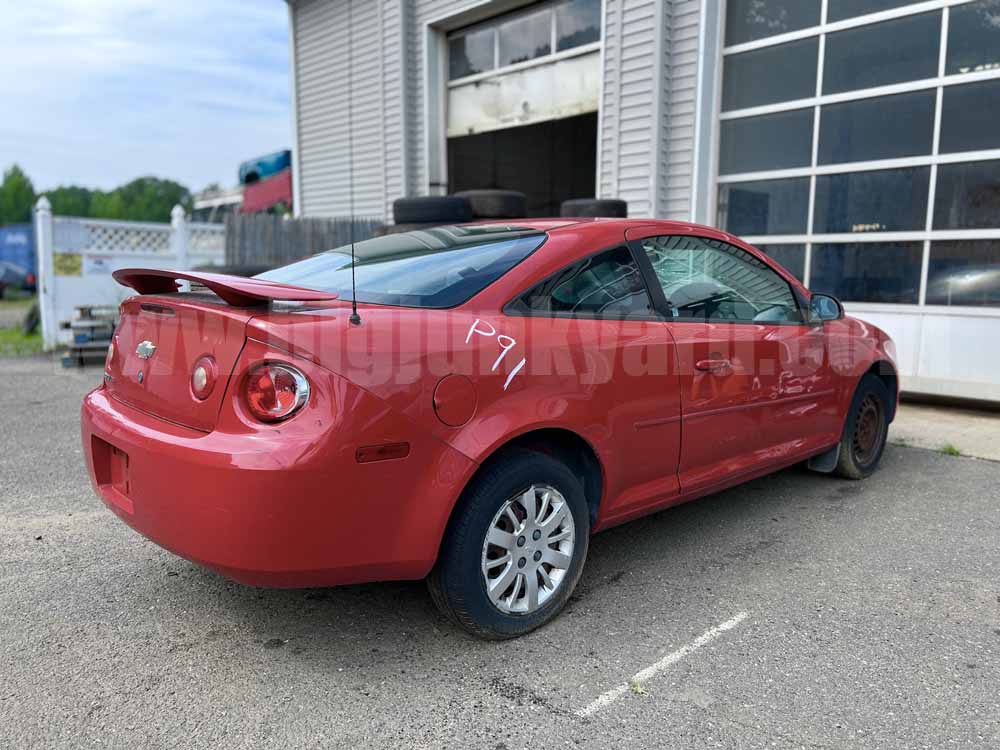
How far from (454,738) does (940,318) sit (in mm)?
6436

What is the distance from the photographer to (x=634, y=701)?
2393mm

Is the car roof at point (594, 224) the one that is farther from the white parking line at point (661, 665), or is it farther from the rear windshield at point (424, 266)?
the white parking line at point (661, 665)

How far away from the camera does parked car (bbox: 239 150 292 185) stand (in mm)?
18688

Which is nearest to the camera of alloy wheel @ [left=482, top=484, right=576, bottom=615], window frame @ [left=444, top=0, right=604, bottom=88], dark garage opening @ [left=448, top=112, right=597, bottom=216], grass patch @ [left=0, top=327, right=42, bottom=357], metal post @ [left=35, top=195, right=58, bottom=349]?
alloy wheel @ [left=482, top=484, right=576, bottom=615]

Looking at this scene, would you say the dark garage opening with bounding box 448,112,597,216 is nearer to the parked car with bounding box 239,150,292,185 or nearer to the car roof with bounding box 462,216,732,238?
the parked car with bounding box 239,150,292,185

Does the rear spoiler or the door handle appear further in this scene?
the door handle

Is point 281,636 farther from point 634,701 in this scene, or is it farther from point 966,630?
point 966,630

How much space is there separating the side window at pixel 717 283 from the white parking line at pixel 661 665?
50.9 inches

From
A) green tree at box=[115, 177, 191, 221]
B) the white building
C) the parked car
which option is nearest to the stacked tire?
the white building

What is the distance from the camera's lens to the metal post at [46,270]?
1060 cm

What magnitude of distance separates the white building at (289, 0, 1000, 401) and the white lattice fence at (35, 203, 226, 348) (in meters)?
4.71

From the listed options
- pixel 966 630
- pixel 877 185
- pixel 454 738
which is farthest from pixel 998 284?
pixel 454 738

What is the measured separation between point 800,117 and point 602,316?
19.3 ft

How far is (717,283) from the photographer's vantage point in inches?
146
